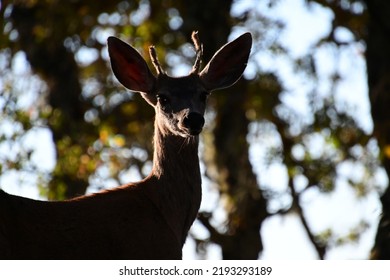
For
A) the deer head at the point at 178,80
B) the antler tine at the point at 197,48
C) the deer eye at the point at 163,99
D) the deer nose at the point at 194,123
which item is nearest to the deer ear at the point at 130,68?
the deer head at the point at 178,80

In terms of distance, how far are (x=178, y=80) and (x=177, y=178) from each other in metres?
1.08

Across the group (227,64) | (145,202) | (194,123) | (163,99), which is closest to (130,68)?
(163,99)

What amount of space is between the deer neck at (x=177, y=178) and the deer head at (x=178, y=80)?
0.53ft

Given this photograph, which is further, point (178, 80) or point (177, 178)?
point (178, 80)

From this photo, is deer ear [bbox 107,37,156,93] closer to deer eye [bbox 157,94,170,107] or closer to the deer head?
the deer head

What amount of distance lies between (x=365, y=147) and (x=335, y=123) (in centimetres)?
112

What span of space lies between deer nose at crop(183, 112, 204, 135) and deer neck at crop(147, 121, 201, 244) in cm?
42

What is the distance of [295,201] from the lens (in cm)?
2095

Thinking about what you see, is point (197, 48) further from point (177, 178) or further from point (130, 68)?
point (177, 178)

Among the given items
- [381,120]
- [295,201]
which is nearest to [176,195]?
[381,120]

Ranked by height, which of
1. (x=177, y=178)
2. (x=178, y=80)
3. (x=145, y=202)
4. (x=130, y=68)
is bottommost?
(x=145, y=202)

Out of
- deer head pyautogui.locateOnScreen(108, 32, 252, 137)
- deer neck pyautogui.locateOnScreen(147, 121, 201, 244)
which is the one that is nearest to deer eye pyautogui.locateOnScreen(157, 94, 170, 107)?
deer head pyautogui.locateOnScreen(108, 32, 252, 137)

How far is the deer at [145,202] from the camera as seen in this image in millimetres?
10031

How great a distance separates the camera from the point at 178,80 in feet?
40.1
